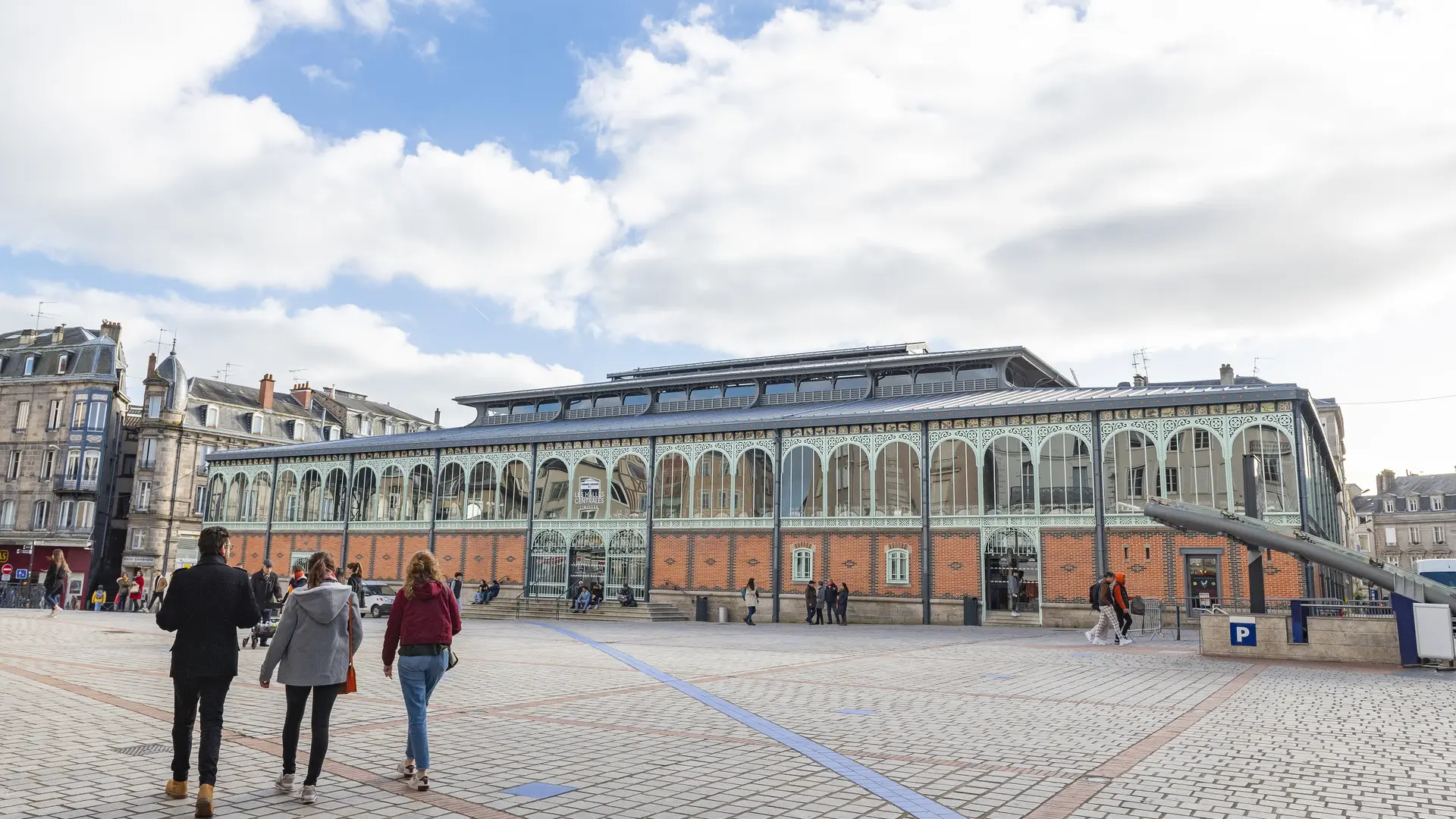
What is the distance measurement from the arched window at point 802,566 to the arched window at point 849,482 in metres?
1.73

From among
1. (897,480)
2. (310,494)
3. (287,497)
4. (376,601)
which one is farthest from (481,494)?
(897,480)

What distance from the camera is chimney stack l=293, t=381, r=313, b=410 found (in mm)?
68688

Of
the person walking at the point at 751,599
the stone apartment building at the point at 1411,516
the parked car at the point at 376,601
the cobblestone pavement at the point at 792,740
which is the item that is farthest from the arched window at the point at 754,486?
the stone apartment building at the point at 1411,516

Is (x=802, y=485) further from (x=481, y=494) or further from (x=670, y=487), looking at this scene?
(x=481, y=494)

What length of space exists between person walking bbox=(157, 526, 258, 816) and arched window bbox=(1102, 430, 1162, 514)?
1096 inches

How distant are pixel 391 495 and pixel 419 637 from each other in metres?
39.1

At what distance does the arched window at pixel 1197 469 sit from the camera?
29312 mm

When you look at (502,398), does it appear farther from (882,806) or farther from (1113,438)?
(882,806)

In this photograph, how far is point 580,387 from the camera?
49.1 m

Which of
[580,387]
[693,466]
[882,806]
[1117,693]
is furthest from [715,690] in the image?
[580,387]

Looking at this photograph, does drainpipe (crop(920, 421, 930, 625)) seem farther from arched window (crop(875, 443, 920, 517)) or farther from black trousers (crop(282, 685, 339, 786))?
black trousers (crop(282, 685, 339, 786))

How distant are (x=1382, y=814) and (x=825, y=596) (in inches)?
1039

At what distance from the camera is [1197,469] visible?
2970 centimetres

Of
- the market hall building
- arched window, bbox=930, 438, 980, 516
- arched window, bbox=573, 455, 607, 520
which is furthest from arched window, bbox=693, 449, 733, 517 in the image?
arched window, bbox=930, 438, 980, 516
